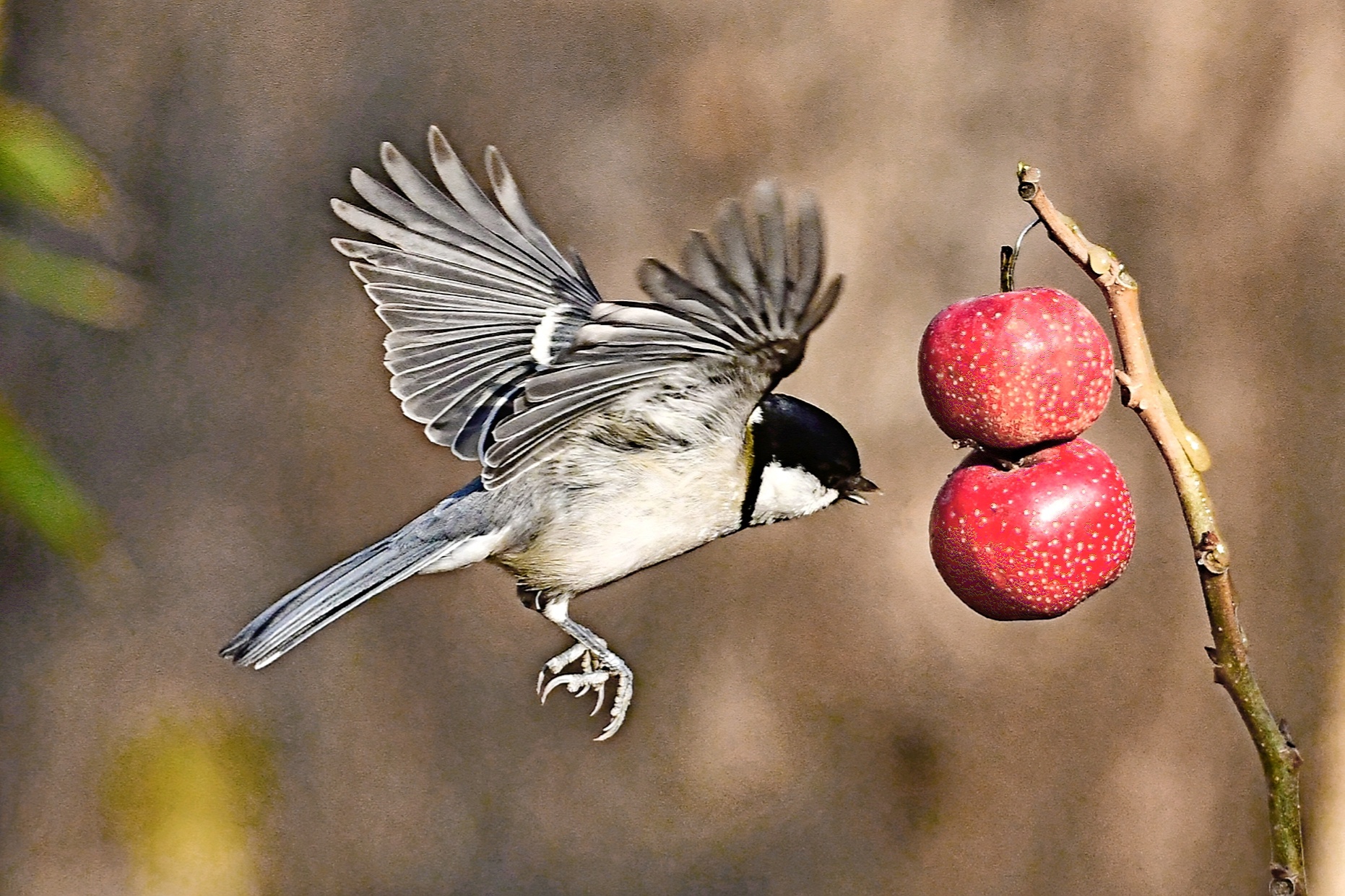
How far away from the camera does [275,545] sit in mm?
3209

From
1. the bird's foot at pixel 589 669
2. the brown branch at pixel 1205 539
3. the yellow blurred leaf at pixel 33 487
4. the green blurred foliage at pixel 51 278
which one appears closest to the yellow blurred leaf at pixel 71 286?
the green blurred foliage at pixel 51 278

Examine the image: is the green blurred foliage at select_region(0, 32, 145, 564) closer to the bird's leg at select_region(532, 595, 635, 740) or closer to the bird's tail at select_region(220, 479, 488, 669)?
the bird's tail at select_region(220, 479, 488, 669)

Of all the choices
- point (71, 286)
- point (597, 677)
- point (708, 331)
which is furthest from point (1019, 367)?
point (71, 286)

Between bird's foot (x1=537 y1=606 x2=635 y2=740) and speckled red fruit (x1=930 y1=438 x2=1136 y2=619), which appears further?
→ bird's foot (x1=537 y1=606 x2=635 y2=740)

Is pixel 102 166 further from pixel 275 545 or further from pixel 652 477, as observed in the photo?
pixel 652 477

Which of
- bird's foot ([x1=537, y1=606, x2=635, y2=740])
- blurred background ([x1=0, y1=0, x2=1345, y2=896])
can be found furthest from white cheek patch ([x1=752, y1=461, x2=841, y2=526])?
blurred background ([x1=0, y1=0, x2=1345, y2=896])

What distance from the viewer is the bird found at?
1463mm

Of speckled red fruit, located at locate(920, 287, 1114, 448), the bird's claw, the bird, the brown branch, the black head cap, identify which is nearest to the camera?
the brown branch

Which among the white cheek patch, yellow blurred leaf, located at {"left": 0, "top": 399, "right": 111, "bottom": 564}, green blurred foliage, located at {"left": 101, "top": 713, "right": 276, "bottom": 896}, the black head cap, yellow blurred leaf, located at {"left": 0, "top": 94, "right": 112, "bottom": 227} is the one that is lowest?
green blurred foliage, located at {"left": 101, "top": 713, "right": 276, "bottom": 896}

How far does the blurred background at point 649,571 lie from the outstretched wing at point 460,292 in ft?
3.48

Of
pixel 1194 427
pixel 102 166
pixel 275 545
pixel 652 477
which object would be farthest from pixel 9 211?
Answer: pixel 1194 427

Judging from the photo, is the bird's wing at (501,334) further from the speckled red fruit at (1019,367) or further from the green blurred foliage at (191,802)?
the green blurred foliage at (191,802)

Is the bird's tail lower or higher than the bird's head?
lower

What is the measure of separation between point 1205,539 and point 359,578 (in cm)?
120
